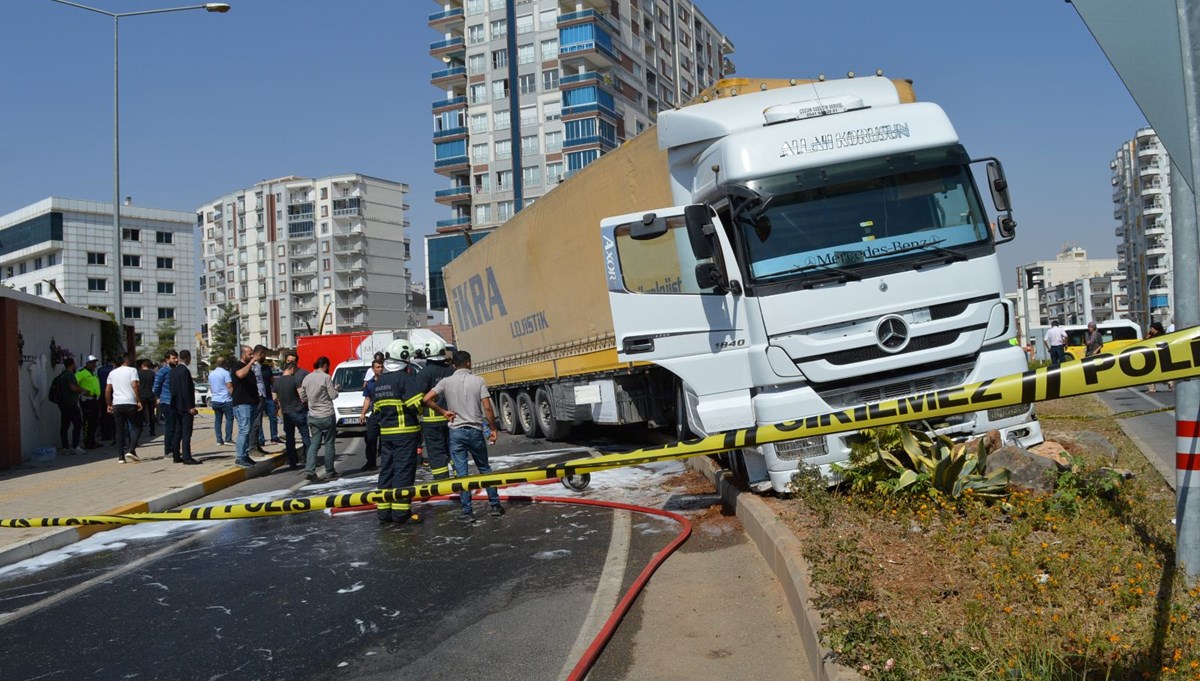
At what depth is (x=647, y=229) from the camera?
8859 mm

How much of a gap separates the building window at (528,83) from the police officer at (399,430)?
67126mm

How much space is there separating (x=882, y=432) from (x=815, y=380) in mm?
666

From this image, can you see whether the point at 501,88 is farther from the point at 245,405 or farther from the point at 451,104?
the point at 245,405

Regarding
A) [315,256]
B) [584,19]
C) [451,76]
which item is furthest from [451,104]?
[315,256]

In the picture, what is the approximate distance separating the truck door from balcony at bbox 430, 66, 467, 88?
7117 cm

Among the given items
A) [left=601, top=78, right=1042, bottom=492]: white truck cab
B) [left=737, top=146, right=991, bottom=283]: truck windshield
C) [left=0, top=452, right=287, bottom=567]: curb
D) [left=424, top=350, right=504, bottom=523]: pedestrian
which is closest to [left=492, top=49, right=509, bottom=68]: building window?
[left=0, top=452, right=287, bottom=567]: curb

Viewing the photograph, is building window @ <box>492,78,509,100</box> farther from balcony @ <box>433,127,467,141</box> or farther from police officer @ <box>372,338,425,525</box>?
police officer @ <box>372,338,425,525</box>

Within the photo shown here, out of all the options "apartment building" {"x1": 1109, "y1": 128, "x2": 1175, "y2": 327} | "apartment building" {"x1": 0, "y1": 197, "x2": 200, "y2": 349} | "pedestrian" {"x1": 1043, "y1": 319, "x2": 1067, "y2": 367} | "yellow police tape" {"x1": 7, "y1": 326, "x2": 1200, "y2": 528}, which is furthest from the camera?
"apartment building" {"x1": 1109, "y1": 128, "x2": 1175, "y2": 327}

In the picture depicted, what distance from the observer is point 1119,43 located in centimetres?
332

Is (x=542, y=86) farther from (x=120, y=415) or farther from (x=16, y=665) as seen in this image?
(x=16, y=665)

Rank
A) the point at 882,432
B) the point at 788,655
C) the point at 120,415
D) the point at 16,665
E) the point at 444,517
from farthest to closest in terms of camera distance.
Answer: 1. the point at 120,415
2. the point at 444,517
3. the point at 882,432
4. the point at 16,665
5. the point at 788,655

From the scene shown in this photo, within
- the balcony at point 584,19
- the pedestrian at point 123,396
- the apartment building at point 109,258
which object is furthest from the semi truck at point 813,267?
the apartment building at point 109,258

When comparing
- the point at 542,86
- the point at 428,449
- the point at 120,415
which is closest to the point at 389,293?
the point at 542,86

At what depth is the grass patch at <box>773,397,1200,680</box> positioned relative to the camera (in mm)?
3807
